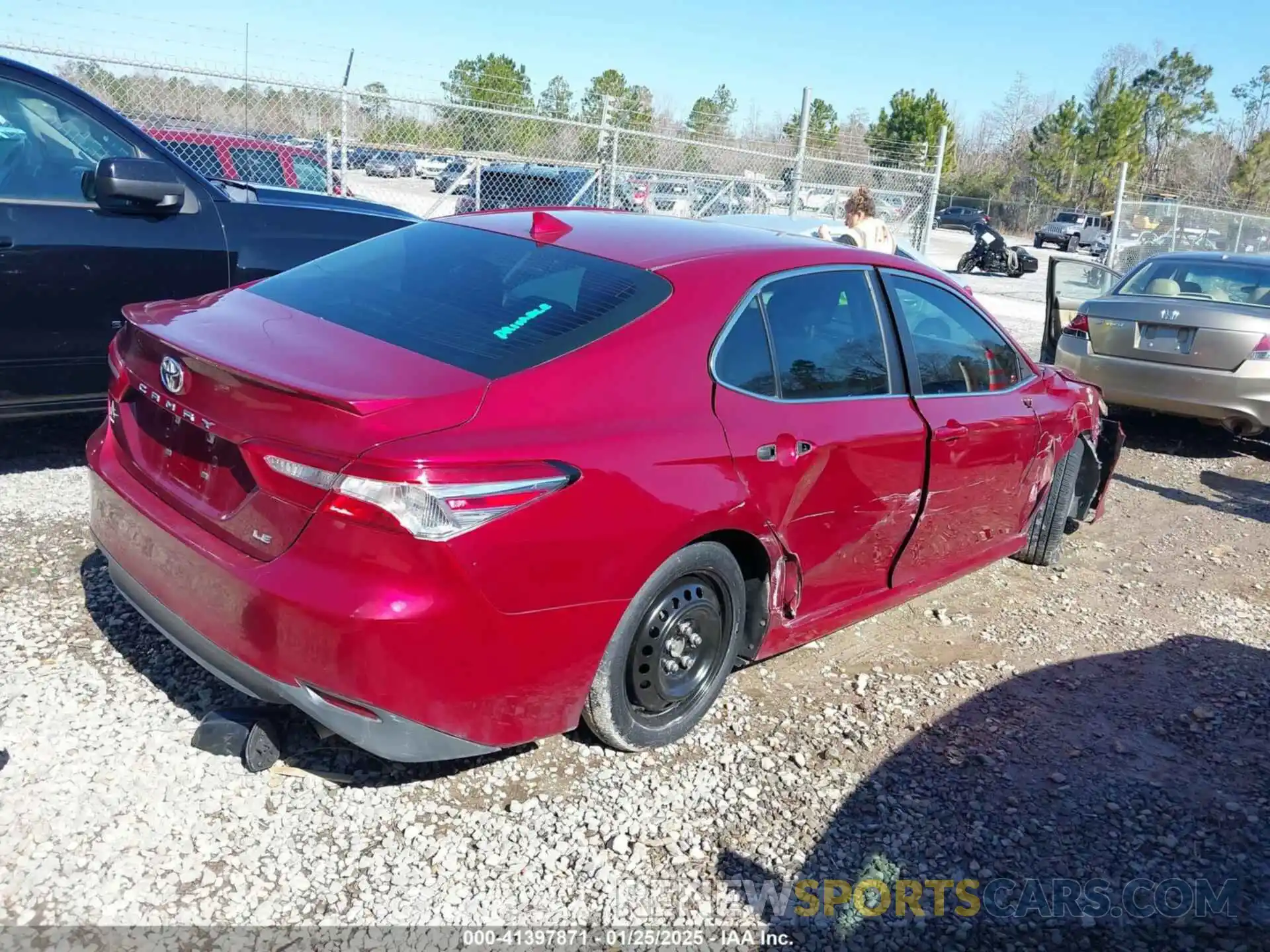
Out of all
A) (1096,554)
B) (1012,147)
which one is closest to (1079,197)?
(1012,147)

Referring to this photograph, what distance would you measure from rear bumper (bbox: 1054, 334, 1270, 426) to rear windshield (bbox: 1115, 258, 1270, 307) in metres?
0.78

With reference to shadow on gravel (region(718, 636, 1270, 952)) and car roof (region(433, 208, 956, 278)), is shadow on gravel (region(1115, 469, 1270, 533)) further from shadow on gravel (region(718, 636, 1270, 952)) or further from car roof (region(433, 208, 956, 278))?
car roof (region(433, 208, 956, 278))

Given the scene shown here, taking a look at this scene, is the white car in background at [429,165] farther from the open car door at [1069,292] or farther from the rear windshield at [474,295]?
the rear windshield at [474,295]

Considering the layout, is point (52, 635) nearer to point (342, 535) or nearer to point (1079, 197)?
point (342, 535)

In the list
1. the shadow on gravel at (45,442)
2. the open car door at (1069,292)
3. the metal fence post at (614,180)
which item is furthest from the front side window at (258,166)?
the open car door at (1069,292)

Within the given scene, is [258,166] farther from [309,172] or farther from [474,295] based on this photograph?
[474,295]

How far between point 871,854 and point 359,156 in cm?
978

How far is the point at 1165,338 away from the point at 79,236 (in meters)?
7.10

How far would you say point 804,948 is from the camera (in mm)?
2562

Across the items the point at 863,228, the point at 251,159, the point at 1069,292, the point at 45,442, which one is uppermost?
the point at 251,159

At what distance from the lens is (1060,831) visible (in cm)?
311

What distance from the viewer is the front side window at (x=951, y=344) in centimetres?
396

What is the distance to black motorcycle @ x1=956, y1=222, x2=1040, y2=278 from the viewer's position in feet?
75.2

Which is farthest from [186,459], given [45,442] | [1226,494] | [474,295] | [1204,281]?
[1204,281]
